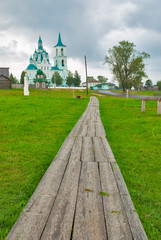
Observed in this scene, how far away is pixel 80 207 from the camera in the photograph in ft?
7.73

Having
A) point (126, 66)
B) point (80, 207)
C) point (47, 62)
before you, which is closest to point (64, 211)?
point (80, 207)

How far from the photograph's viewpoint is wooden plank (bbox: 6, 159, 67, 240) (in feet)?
6.30

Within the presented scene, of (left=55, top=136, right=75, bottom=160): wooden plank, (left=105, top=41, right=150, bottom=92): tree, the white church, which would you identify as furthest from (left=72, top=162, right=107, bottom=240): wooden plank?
the white church

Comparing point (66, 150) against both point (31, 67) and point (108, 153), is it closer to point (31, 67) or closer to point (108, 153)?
point (108, 153)

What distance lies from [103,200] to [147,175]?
5.33 feet

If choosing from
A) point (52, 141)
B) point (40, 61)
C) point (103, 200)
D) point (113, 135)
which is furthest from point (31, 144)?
point (40, 61)

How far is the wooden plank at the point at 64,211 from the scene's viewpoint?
1.90 metres

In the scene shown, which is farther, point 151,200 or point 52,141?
point 52,141

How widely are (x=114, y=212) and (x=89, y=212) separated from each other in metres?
0.28

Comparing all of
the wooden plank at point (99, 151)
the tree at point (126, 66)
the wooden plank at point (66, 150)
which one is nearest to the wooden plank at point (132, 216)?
the wooden plank at point (99, 151)

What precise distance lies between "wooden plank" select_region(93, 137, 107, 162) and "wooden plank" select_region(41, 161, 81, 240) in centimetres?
99

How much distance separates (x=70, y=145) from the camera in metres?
5.16

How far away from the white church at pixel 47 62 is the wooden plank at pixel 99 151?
106 meters

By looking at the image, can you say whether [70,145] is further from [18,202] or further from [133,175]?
[18,202]
